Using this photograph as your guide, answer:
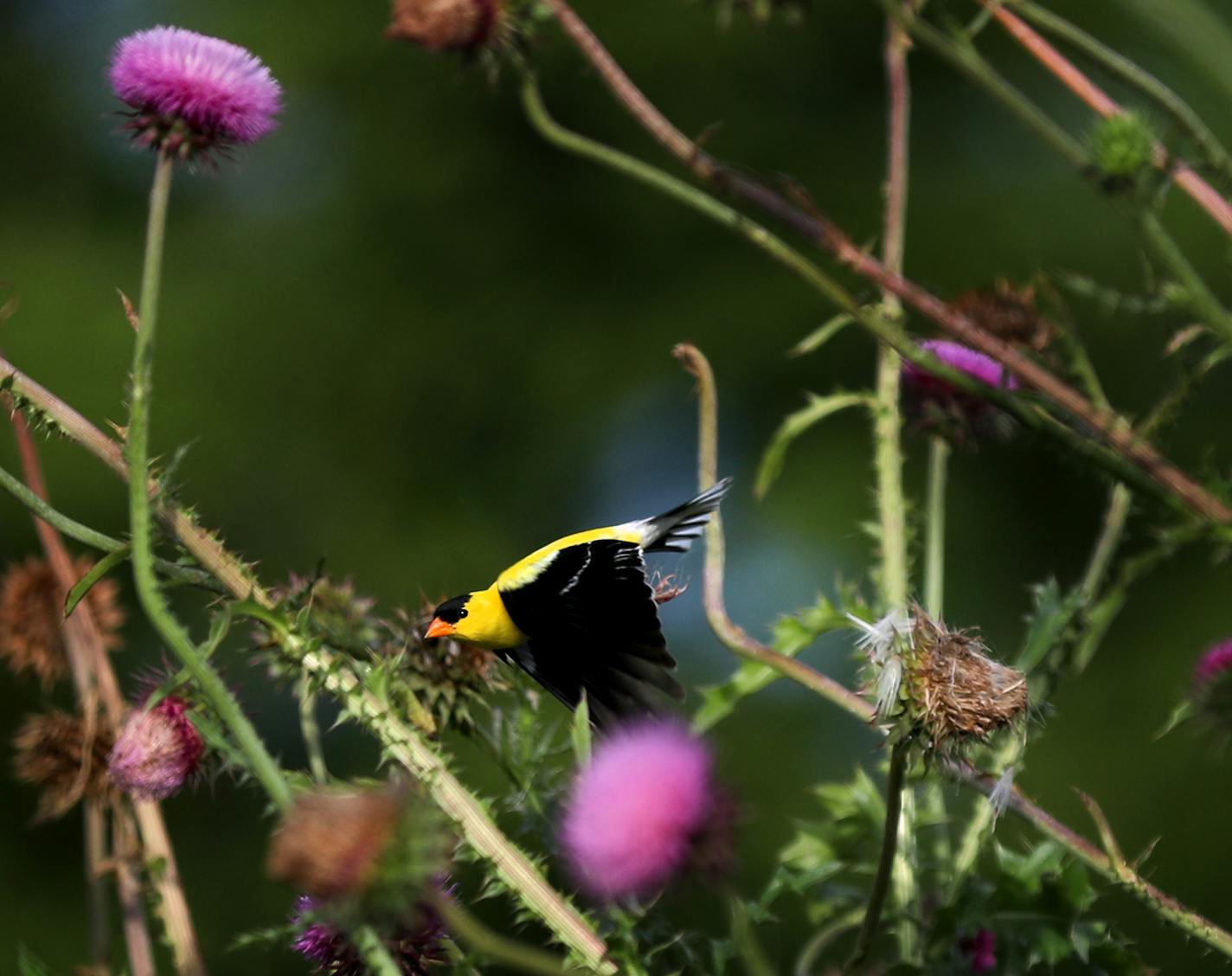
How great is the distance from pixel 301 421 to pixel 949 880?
3023mm

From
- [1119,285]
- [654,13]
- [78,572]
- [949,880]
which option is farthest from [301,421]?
[949,880]

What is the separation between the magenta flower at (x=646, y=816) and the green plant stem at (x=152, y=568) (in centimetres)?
9

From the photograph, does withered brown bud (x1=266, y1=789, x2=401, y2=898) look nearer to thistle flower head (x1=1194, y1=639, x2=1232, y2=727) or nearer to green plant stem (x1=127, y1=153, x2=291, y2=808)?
green plant stem (x1=127, y1=153, x2=291, y2=808)

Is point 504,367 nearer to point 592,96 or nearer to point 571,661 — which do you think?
point 592,96

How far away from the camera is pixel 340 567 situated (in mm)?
3354

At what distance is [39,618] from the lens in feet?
3.53

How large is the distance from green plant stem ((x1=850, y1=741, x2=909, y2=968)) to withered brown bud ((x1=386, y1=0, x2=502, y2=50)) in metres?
0.53

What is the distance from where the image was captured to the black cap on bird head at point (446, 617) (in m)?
0.96

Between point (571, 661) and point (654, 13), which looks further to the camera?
point (654, 13)

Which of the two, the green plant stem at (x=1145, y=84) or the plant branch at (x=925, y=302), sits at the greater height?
the green plant stem at (x=1145, y=84)

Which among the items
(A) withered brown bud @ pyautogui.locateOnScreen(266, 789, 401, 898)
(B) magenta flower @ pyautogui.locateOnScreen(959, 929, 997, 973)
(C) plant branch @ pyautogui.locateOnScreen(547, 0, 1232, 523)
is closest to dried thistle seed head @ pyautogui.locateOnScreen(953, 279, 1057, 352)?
(C) plant branch @ pyautogui.locateOnScreen(547, 0, 1232, 523)

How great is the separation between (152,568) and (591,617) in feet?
1.26

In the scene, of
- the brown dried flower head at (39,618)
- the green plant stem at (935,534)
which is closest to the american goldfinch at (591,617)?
the green plant stem at (935,534)

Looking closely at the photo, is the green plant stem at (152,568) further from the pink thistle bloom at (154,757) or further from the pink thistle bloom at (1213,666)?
the pink thistle bloom at (1213,666)
